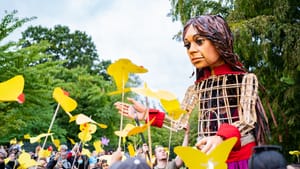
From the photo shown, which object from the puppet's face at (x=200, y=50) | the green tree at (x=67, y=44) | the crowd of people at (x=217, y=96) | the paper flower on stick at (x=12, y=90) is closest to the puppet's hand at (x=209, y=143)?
the crowd of people at (x=217, y=96)

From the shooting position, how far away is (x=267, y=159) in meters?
1.09

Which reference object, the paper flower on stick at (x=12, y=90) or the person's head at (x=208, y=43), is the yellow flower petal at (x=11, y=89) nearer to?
the paper flower on stick at (x=12, y=90)

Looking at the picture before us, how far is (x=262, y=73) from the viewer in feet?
25.2

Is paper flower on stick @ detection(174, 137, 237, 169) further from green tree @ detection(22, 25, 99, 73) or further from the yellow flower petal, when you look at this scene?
green tree @ detection(22, 25, 99, 73)

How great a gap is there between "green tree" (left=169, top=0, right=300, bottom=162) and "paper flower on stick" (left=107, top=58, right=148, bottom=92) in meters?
5.25

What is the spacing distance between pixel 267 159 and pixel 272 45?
6.27m

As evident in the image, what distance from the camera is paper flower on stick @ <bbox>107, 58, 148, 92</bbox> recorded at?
1375 mm

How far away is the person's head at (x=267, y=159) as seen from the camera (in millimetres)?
1082

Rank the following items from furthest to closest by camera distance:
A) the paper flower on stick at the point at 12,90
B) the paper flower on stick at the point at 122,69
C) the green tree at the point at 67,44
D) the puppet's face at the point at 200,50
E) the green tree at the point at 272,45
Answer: the green tree at the point at 67,44 → the green tree at the point at 272,45 → the puppet's face at the point at 200,50 → the paper flower on stick at the point at 122,69 → the paper flower on stick at the point at 12,90

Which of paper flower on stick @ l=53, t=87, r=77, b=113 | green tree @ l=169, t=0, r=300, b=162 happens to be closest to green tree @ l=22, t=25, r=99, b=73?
green tree @ l=169, t=0, r=300, b=162

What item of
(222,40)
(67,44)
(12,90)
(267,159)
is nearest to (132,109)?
(222,40)

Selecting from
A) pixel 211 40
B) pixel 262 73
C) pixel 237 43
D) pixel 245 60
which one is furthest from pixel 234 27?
pixel 211 40

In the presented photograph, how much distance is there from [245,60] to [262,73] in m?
0.53

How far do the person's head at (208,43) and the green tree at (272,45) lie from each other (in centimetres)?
441
